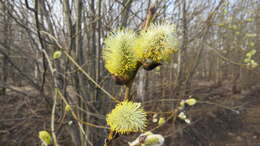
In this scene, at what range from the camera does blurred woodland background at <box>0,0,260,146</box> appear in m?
1.75

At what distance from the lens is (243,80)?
8.16 meters

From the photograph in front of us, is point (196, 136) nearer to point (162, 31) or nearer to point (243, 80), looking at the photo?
point (162, 31)

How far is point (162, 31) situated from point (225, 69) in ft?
33.0

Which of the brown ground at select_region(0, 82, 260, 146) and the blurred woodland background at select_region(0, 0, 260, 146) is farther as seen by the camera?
the brown ground at select_region(0, 82, 260, 146)

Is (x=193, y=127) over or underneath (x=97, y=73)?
underneath

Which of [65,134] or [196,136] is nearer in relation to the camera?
[65,134]

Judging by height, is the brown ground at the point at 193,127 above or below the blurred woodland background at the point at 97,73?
below

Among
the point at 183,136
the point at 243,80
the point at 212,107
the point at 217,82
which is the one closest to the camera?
the point at 183,136

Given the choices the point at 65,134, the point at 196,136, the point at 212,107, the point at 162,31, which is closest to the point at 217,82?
the point at 212,107

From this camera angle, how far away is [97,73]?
6.17 feet

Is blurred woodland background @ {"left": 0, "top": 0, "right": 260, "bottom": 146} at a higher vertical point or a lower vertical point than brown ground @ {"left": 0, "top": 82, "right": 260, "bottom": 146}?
higher

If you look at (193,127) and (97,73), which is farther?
(193,127)

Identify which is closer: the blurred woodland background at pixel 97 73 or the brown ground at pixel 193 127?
the blurred woodland background at pixel 97 73

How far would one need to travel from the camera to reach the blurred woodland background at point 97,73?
5.74ft
